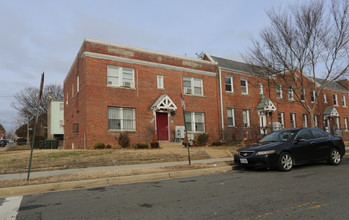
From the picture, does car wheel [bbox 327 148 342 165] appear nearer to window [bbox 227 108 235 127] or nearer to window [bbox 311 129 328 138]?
window [bbox 311 129 328 138]

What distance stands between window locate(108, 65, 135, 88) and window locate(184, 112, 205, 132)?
A: 5065 millimetres

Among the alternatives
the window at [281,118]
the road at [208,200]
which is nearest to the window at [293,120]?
the window at [281,118]

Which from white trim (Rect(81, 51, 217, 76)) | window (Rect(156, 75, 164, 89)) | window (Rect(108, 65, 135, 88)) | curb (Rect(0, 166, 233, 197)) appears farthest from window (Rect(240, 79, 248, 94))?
curb (Rect(0, 166, 233, 197))

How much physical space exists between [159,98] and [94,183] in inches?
475

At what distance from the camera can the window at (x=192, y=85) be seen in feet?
69.0

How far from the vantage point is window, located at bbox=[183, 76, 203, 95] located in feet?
69.0

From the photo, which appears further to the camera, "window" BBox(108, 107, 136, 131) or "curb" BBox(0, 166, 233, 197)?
"window" BBox(108, 107, 136, 131)

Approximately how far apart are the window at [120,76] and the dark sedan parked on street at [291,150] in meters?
11.1

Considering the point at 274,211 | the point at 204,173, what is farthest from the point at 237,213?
the point at 204,173

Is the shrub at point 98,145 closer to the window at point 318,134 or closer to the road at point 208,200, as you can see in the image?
the road at point 208,200

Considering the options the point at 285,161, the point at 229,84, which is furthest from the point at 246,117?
the point at 285,161

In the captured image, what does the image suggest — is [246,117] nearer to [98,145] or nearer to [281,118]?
[281,118]

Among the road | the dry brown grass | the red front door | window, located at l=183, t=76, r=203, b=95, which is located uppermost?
window, located at l=183, t=76, r=203, b=95

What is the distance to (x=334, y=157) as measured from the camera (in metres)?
9.50
